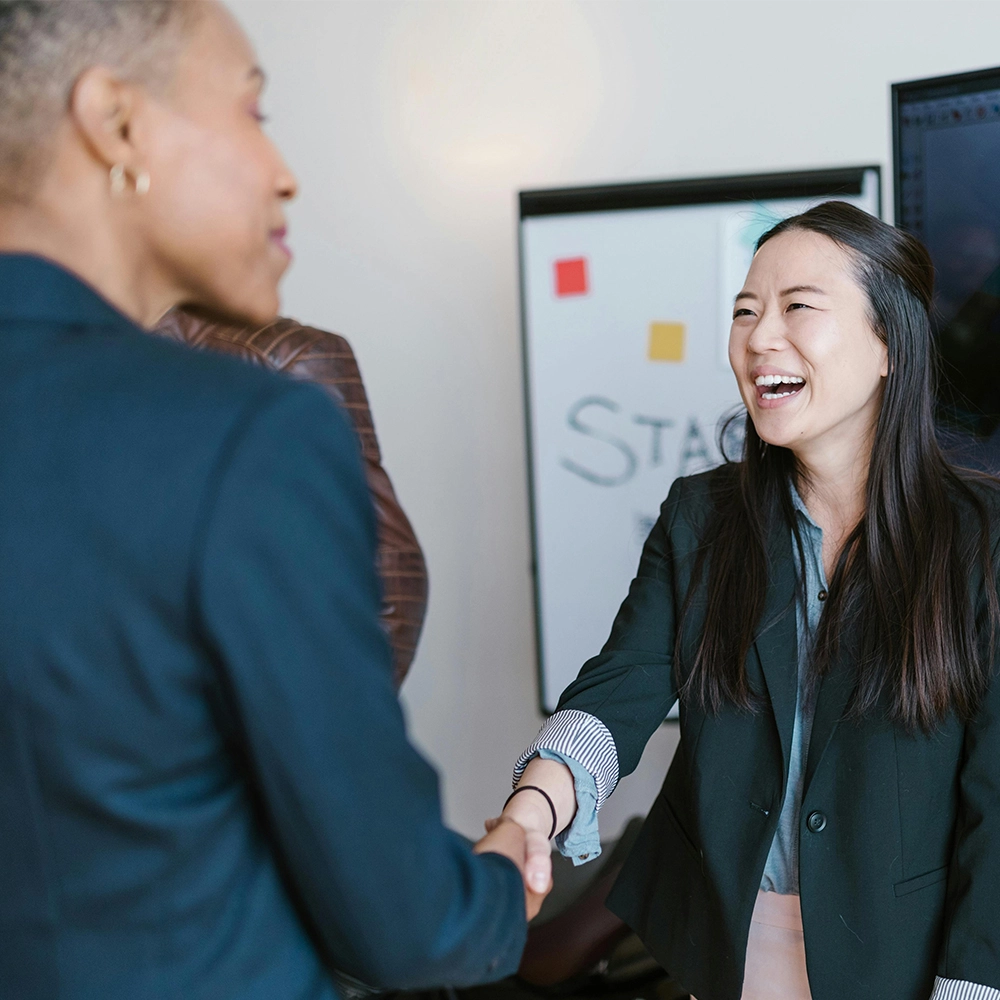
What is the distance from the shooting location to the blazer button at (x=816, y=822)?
1.35 m

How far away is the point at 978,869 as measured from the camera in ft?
4.17

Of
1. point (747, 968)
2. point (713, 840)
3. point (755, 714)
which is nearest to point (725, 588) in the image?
point (755, 714)

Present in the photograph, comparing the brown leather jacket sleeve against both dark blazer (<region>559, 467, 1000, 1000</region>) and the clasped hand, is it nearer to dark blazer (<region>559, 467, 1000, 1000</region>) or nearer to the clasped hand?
dark blazer (<region>559, 467, 1000, 1000</region>)

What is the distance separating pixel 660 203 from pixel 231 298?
1.93 meters

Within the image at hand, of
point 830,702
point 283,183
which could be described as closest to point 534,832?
point 830,702

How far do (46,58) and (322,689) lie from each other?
44 cm

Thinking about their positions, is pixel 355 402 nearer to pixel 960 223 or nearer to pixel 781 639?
pixel 781 639

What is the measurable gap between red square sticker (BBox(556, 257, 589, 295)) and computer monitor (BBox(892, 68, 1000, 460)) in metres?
0.85

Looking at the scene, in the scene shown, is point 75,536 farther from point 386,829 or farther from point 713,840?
point 713,840

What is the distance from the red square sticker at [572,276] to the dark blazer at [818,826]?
49.7 inches

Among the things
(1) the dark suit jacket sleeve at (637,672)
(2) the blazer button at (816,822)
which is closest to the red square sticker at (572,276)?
(1) the dark suit jacket sleeve at (637,672)

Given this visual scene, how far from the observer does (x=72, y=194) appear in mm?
720

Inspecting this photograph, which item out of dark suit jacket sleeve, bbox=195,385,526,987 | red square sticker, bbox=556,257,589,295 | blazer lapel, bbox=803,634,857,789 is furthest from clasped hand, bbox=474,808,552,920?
red square sticker, bbox=556,257,589,295

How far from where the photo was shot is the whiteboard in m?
2.54
